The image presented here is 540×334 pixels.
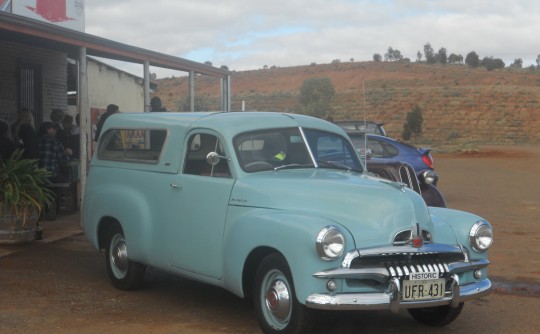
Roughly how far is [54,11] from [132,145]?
9672 mm

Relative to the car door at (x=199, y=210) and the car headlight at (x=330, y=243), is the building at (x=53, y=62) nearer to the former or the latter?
the car door at (x=199, y=210)

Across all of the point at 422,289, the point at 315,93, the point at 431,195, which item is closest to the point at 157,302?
the point at 422,289

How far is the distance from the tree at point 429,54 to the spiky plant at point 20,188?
84135 millimetres

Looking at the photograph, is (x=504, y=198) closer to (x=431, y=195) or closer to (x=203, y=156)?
(x=431, y=195)

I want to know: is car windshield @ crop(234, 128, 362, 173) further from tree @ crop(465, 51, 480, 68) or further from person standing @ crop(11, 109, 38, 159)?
tree @ crop(465, 51, 480, 68)

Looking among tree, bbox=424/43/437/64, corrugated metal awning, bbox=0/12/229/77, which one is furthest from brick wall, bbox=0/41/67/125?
tree, bbox=424/43/437/64

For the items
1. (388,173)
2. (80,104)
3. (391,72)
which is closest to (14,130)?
(80,104)

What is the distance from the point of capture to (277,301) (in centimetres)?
598

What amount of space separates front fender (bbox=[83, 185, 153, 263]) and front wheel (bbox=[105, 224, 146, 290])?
15 centimetres

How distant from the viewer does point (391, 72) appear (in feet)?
264

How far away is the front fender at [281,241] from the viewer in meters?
5.66

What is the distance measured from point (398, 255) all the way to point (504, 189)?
15.6 m

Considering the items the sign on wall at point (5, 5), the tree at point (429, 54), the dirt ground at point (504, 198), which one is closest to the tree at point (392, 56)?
the tree at point (429, 54)

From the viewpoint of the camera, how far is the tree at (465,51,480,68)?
8688 centimetres
